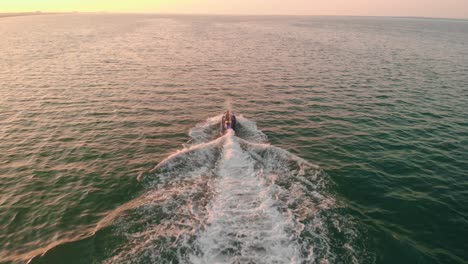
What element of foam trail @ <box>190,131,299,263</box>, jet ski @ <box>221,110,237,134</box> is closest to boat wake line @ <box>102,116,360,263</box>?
foam trail @ <box>190,131,299,263</box>

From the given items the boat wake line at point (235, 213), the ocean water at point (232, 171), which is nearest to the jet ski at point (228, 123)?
the ocean water at point (232, 171)

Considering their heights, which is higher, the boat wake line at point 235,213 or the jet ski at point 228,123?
the jet ski at point 228,123

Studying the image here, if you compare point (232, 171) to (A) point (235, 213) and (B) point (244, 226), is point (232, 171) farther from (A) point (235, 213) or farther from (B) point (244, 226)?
(B) point (244, 226)

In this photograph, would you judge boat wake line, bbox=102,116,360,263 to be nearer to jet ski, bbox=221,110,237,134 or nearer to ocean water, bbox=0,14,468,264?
ocean water, bbox=0,14,468,264

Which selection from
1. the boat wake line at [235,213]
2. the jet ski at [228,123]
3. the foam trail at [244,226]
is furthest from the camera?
the jet ski at [228,123]

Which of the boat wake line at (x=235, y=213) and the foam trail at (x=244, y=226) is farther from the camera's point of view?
the boat wake line at (x=235, y=213)

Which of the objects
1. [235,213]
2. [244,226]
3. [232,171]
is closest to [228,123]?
[232,171]

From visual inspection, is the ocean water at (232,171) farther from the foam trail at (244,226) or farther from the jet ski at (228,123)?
the jet ski at (228,123)
